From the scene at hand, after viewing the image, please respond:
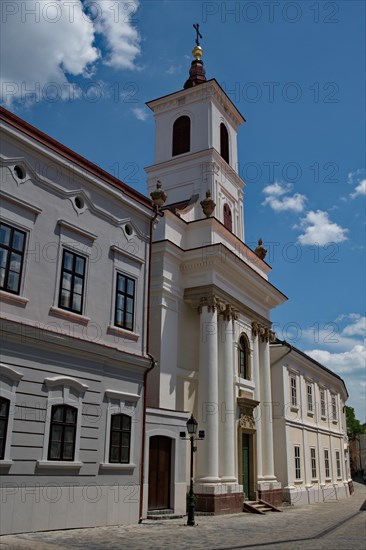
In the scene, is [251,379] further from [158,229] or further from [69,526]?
[69,526]

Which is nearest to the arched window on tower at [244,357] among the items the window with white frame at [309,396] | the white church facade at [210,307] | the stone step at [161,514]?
the white church facade at [210,307]

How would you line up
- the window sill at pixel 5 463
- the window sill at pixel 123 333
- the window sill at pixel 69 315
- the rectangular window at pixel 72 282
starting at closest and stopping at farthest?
1. the window sill at pixel 5 463
2. the window sill at pixel 69 315
3. the rectangular window at pixel 72 282
4. the window sill at pixel 123 333

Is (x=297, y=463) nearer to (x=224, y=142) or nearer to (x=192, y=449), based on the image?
(x=192, y=449)

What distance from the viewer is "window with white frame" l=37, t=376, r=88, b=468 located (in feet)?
44.7

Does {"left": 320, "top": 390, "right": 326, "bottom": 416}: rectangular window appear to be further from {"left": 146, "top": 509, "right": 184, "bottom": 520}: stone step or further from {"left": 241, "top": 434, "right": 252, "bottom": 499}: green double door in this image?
{"left": 146, "top": 509, "right": 184, "bottom": 520}: stone step

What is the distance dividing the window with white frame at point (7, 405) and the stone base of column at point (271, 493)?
1623 cm

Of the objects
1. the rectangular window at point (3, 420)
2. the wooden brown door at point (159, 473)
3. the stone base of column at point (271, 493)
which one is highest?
the rectangular window at point (3, 420)

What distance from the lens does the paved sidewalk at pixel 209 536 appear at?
470 inches

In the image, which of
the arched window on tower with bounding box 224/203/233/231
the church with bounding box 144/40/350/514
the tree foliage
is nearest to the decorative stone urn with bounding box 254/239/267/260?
the church with bounding box 144/40/350/514

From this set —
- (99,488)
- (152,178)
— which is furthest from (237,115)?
(99,488)

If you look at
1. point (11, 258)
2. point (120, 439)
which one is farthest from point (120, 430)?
point (11, 258)

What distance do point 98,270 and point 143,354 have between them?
10.2ft

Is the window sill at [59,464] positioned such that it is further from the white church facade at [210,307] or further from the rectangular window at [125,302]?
the white church facade at [210,307]

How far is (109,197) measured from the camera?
1719 cm
